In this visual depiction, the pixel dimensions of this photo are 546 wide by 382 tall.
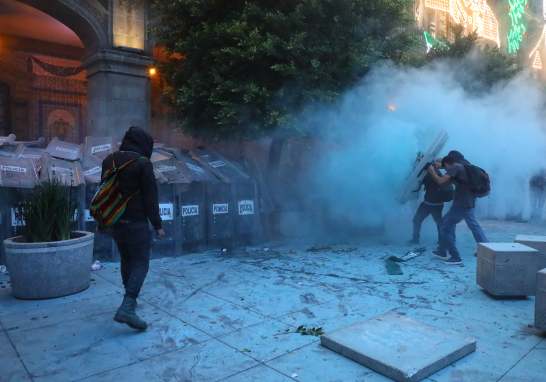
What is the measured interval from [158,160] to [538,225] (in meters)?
9.25

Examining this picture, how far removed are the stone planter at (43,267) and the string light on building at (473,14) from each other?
1515 cm

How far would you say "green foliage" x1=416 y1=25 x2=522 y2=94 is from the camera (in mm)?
10445

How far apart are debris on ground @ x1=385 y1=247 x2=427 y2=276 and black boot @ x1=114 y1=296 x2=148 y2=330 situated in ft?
10.9

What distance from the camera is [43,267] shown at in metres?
4.38

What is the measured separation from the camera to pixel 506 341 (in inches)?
135

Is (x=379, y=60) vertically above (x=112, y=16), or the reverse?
(x=112, y=16)

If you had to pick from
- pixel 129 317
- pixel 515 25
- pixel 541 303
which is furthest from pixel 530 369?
pixel 515 25

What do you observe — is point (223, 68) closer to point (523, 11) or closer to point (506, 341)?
point (506, 341)

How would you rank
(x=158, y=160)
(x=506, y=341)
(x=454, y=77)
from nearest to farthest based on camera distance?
(x=506, y=341) → (x=158, y=160) → (x=454, y=77)

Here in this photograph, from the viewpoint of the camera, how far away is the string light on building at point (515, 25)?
882 inches

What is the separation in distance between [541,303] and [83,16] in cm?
958

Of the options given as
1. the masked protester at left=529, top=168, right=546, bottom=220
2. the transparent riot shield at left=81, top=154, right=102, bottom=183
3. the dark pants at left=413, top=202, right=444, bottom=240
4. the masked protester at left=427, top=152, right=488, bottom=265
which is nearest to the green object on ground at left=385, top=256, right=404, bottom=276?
the masked protester at left=427, top=152, right=488, bottom=265

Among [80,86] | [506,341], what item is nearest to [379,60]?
[506,341]

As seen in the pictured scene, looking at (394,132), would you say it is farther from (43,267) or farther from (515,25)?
(515,25)
